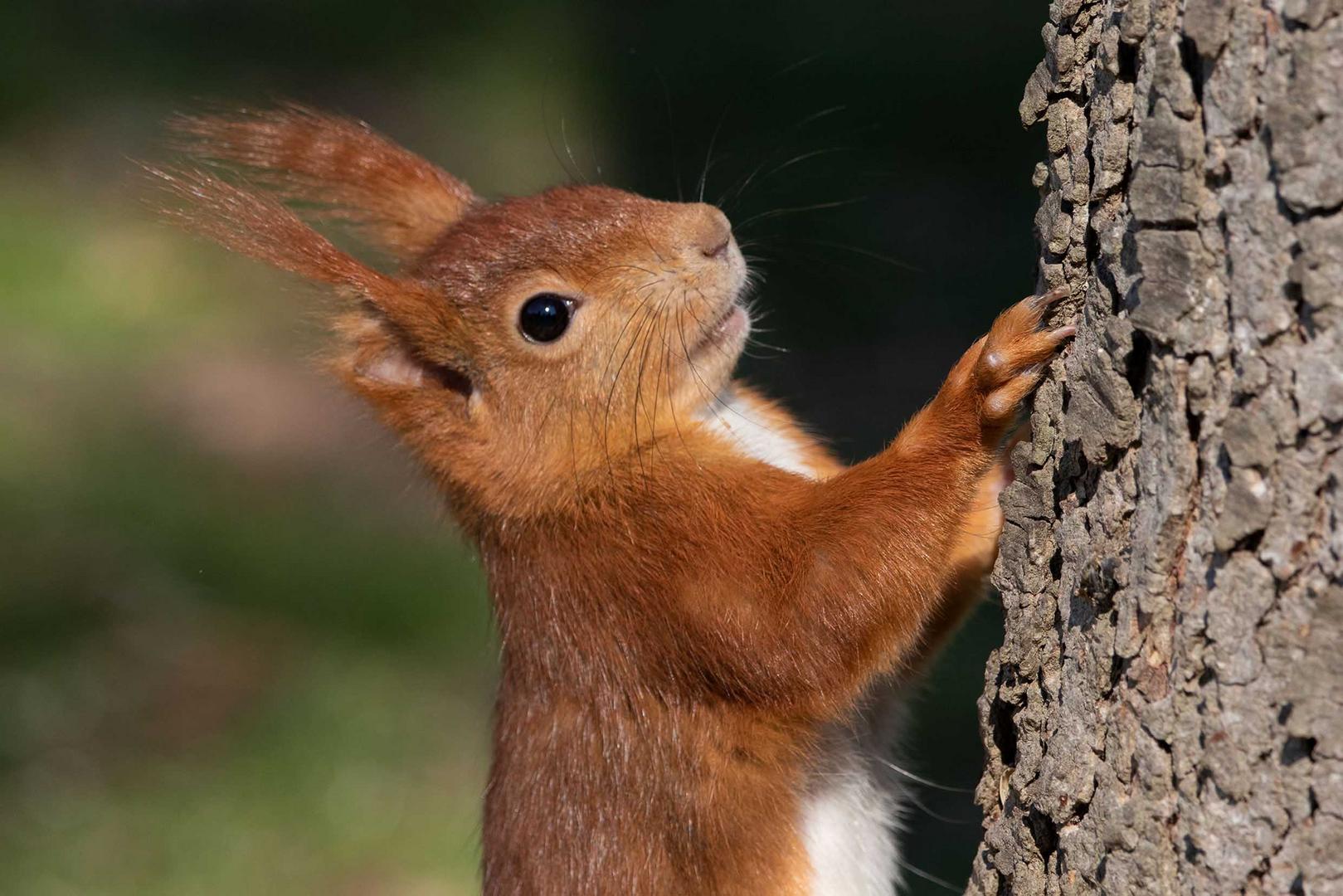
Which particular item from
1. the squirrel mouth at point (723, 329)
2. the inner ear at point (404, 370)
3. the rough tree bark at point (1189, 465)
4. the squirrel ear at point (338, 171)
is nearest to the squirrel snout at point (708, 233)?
the squirrel mouth at point (723, 329)

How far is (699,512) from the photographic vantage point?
109 inches

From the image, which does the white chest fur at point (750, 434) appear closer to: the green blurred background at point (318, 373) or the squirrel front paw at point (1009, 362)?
the squirrel front paw at point (1009, 362)

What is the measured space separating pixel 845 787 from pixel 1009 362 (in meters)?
1.05

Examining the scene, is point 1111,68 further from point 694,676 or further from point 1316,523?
point 694,676

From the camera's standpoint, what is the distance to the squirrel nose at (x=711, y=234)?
305cm

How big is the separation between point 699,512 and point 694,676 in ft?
0.99

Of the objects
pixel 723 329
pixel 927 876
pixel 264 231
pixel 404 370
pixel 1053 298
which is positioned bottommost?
pixel 927 876

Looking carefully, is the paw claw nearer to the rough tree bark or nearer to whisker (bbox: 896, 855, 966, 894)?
the rough tree bark

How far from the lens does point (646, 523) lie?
282cm

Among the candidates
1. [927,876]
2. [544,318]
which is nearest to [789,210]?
[544,318]

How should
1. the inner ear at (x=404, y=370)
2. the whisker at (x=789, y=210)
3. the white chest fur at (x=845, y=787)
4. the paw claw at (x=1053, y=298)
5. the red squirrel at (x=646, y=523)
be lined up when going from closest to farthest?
1. the paw claw at (x=1053, y=298)
2. the red squirrel at (x=646, y=523)
3. the white chest fur at (x=845, y=787)
4. the inner ear at (x=404, y=370)
5. the whisker at (x=789, y=210)

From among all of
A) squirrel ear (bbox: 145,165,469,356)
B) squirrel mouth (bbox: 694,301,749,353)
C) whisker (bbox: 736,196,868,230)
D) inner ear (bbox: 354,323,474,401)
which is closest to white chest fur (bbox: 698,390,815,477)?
squirrel mouth (bbox: 694,301,749,353)

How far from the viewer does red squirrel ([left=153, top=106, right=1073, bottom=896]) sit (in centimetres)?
261

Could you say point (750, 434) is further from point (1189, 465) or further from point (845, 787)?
point (1189, 465)
